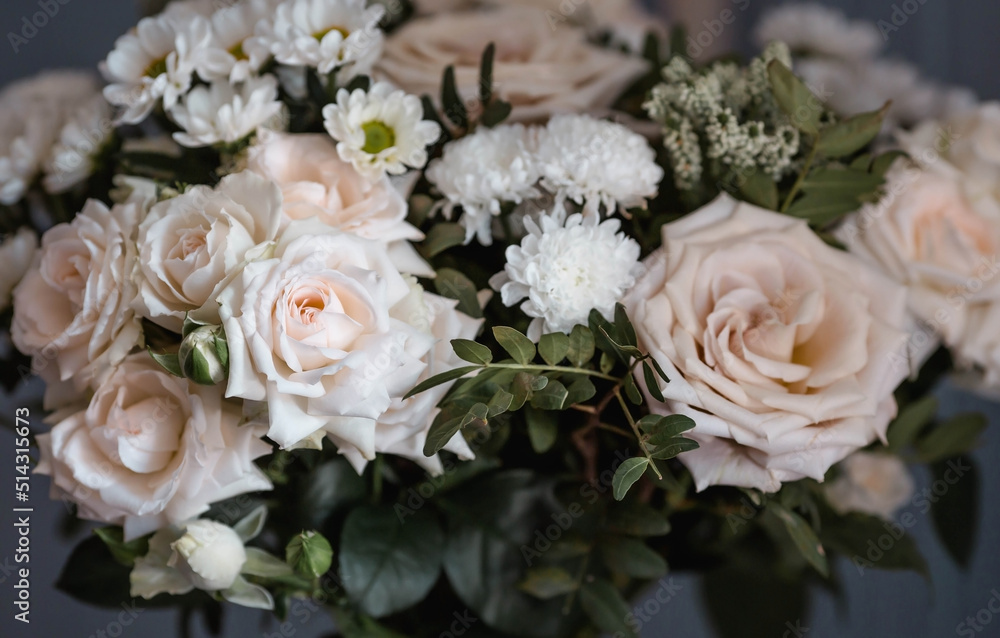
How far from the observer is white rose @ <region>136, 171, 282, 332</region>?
41 centimetres

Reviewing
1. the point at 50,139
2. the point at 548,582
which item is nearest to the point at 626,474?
the point at 548,582

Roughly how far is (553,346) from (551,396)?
0.10 feet

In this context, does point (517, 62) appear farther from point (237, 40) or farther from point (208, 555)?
point (208, 555)

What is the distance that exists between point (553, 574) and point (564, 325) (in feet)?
0.66

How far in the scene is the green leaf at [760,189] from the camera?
530 millimetres

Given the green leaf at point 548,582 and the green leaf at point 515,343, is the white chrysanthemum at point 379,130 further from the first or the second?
the green leaf at point 548,582

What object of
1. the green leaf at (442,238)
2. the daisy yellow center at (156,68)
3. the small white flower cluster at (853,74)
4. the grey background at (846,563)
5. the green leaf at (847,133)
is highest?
the green leaf at (847,133)

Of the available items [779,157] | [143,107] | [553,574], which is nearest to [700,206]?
[779,157]

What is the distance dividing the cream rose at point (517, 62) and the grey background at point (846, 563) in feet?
1.62

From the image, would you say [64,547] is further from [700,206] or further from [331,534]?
[700,206]

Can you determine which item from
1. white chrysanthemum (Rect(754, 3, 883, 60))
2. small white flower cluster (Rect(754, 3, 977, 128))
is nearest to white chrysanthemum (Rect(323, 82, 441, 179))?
small white flower cluster (Rect(754, 3, 977, 128))

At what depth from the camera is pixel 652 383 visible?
17.3 inches

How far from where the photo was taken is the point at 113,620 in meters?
0.87

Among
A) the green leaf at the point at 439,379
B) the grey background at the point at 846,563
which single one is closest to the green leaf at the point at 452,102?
the green leaf at the point at 439,379
